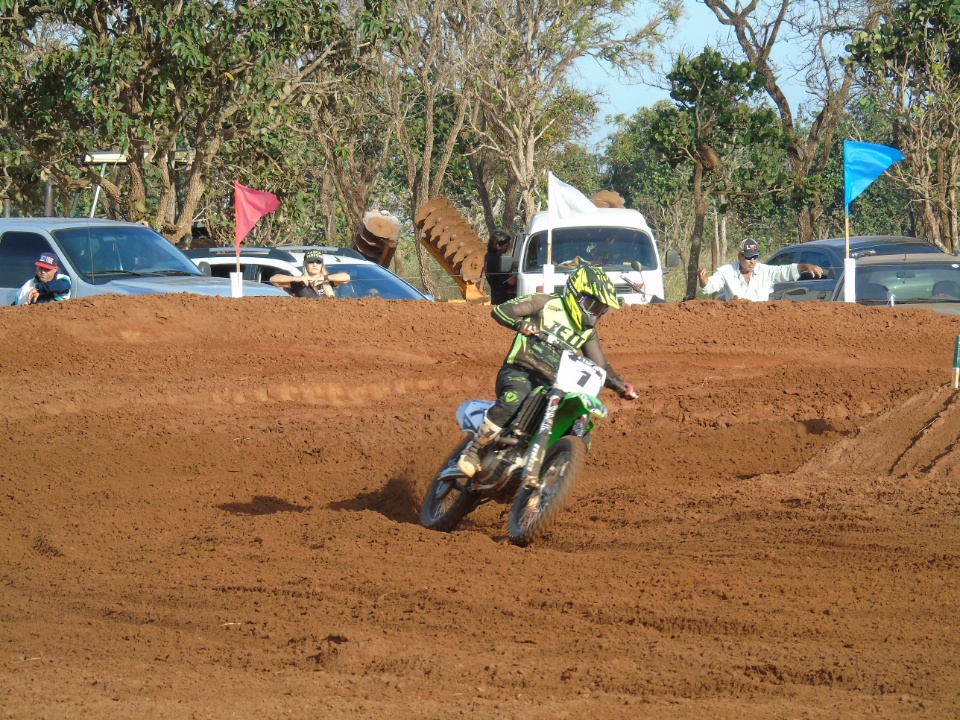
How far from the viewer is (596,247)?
16312 mm

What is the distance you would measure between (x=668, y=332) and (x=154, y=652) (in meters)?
8.99

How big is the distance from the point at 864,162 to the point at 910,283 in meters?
1.71

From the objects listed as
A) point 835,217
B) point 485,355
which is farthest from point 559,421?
point 835,217

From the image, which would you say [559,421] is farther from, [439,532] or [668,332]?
[668,332]

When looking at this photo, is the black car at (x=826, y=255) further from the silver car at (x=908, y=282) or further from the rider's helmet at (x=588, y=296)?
the rider's helmet at (x=588, y=296)

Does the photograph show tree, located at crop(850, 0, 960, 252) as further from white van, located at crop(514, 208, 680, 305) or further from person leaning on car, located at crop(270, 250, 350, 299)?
person leaning on car, located at crop(270, 250, 350, 299)

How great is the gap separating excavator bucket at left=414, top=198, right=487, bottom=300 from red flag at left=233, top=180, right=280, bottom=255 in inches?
366

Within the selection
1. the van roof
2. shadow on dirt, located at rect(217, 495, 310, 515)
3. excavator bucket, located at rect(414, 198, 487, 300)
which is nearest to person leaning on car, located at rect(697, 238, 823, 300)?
the van roof

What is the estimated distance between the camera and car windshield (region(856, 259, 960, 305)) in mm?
14491

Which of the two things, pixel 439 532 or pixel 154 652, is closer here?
pixel 154 652

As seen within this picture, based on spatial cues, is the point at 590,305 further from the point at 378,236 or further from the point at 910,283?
the point at 378,236

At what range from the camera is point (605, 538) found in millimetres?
7445

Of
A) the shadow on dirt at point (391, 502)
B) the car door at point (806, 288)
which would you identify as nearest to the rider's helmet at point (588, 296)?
the shadow on dirt at point (391, 502)

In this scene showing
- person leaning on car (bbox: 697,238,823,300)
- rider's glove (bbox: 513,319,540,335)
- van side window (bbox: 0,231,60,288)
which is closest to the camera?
rider's glove (bbox: 513,319,540,335)
